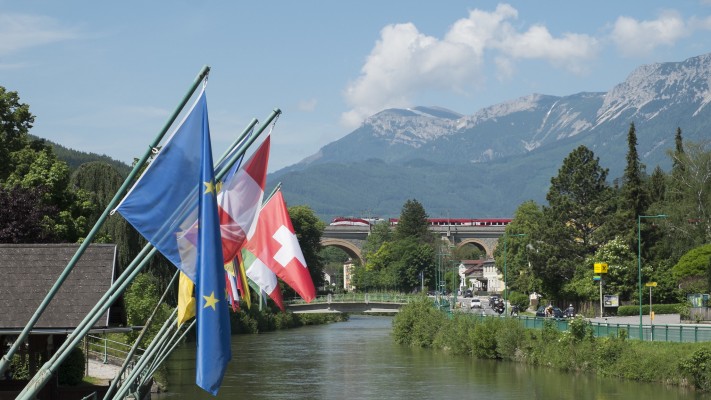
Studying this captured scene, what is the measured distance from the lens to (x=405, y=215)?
179500 mm

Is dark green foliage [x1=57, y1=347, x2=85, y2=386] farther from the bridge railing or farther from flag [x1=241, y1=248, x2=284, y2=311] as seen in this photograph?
the bridge railing

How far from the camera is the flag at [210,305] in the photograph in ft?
44.8

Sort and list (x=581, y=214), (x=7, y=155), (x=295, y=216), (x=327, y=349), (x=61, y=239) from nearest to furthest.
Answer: (x=61, y=239), (x=7, y=155), (x=327, y=349), (x=581, y=214), (x=295, y=216)

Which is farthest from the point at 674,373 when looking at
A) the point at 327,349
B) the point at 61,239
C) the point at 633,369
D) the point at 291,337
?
the point at 291,337

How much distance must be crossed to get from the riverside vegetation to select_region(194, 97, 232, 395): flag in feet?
111

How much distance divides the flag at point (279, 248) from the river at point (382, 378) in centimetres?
1979

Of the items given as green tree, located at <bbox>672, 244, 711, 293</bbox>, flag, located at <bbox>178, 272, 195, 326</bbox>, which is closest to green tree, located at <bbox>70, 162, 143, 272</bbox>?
green tree, located at <bbox>672, 244, 711, 293</bbox>

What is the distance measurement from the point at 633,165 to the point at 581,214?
8252 millimetres

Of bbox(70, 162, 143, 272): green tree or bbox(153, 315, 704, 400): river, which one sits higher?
bbox(70, 162, 143, 272): green tree

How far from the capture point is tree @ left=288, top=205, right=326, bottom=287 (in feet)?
415

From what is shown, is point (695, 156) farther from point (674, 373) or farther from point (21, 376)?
point (21, 376)

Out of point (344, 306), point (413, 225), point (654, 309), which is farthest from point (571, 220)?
point (413, 225)

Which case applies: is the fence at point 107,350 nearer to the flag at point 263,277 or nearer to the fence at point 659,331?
the flag at point 263,277

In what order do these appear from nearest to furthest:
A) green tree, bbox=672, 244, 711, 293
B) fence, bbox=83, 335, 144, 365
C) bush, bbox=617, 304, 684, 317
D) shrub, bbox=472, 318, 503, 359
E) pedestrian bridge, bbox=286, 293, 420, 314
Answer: fence, bbox=83, 335, 144, 365, shrub, bbox=472, 318, 503, 359, bush, bbox=617, 304, 684, 317, green tree, bbox=672, 244, 711, 293, pedestrian bridge, bbox=286, 293, 420, 314
